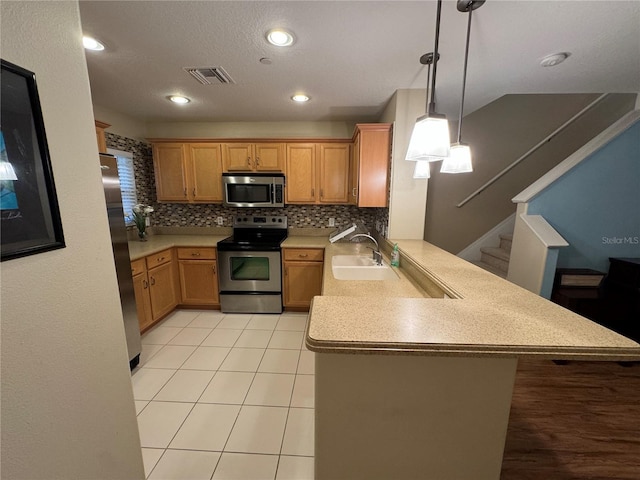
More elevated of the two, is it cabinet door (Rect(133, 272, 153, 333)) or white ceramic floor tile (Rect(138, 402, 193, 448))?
cabinet door (Rect(133, 272, 153, 333))

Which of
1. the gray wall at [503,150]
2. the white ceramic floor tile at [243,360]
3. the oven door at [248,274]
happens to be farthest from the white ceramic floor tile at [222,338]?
the gray wall at [503,150]

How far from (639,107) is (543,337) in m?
3.18

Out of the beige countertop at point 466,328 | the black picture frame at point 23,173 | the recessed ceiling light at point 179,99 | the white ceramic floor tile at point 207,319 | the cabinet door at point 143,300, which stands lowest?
the white ceramic floor tile at point 207,319

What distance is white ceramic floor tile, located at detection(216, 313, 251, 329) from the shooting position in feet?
9.12

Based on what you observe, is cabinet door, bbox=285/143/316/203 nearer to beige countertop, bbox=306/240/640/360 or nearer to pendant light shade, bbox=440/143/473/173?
pendant light shade, bbox=440/143/473/173

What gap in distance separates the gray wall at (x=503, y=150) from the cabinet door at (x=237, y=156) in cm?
259

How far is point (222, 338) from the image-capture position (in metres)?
2.52

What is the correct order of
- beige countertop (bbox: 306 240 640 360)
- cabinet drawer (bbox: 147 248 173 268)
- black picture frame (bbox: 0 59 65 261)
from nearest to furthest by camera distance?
black picture frame (bbox: 0 59 65 261)
beige countertop (bbox: 306 240 640 360)
cabinet drawer (bbox: 147 248 173 268)

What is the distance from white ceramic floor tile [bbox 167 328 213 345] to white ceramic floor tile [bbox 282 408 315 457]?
1.33 m

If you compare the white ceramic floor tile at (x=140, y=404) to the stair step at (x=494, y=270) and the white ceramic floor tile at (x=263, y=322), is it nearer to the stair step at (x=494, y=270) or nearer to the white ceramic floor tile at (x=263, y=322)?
the white ceramic floor tile at (x=263, y=322)

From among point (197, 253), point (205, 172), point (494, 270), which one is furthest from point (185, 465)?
point (494, 270)

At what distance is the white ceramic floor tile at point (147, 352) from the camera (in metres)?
2.17

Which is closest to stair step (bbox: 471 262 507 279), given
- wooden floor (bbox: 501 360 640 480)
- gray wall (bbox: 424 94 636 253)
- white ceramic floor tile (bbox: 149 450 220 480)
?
gray wall (bbox: 424 94 636 253)

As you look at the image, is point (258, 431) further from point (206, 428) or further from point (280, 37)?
point (280, 37)
